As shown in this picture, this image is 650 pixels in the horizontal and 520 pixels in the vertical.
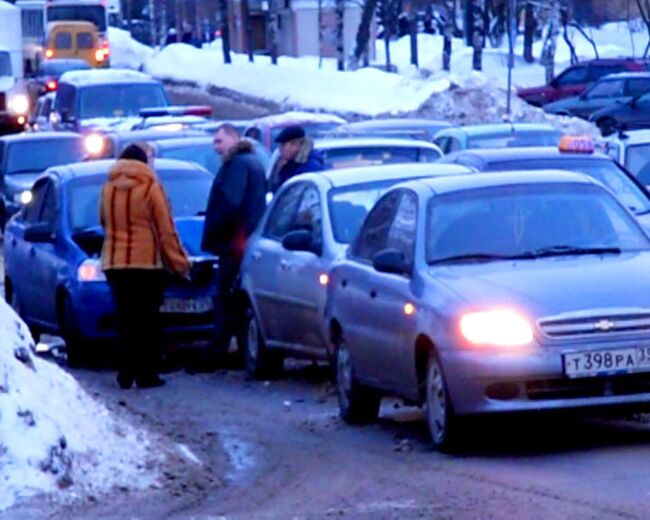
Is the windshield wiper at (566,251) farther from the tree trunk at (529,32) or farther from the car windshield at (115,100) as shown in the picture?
the tree trunk at (529,32)

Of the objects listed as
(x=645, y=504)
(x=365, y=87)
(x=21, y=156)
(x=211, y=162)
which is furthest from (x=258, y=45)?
(x=645, y=504)

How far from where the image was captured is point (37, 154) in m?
28.1

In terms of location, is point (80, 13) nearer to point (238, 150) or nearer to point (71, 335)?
point (71, 335)

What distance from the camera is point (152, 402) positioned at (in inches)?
509

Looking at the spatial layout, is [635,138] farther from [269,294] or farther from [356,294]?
[356,294]

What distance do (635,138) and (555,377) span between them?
29.8 ft

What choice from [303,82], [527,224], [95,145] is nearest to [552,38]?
[303,82]

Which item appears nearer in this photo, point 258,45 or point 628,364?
point 628,364

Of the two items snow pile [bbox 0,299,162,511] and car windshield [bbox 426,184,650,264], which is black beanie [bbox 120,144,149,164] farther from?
snow pile [bbox 0,299,162,511]

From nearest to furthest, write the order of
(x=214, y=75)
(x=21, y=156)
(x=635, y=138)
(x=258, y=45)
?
(x=635, y=138), (x=21, y=156), (x=214, y=75), (x=258, y=45)

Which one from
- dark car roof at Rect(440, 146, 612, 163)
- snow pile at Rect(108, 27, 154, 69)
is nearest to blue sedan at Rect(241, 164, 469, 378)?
dark car roof at Rect(440, 146, 612, 163)

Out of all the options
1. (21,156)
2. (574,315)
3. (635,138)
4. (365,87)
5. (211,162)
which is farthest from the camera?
(365,87)

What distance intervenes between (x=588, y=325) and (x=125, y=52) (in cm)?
6890

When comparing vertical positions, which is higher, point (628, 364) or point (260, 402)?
point (628, 364)
